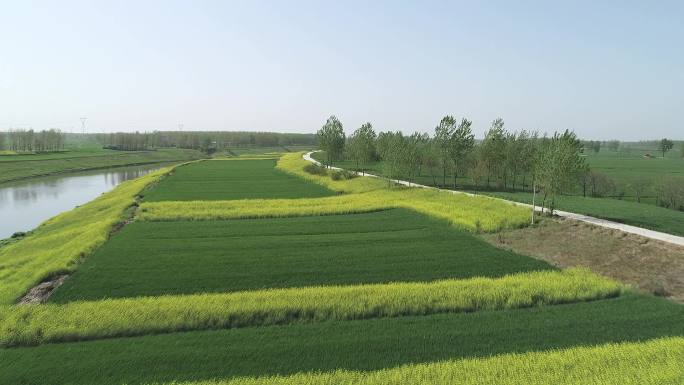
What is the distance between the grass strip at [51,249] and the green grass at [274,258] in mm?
1156

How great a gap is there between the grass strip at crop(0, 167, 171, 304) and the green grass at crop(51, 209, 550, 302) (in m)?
1.16

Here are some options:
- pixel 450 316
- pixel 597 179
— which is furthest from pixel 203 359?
pixel 597 179

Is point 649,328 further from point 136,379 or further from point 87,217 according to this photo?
point 87,217

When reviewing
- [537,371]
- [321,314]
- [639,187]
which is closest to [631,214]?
[537,371]

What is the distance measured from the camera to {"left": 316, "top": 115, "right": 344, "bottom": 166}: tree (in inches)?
3280

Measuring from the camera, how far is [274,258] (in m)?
23.2

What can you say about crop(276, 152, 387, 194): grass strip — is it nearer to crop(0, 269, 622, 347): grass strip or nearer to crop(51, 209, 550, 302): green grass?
crop(51, 209, 550, 302): green grass

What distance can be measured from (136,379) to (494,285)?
13.7 metres

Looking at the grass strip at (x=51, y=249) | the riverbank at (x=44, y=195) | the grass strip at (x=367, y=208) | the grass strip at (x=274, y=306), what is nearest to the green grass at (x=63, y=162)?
the riverbank at (x=44, y=195)

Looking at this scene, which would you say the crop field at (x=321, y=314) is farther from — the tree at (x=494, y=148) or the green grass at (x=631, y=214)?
the tree at (x=494, y=148)

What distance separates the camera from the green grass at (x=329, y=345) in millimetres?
12281

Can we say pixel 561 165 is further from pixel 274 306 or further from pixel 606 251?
pixel 274 306

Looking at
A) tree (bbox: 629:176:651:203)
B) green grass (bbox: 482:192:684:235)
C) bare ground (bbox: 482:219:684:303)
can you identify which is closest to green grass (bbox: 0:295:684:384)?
bare ground (bbox: 482:219:684:303)

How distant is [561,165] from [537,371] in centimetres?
2190
